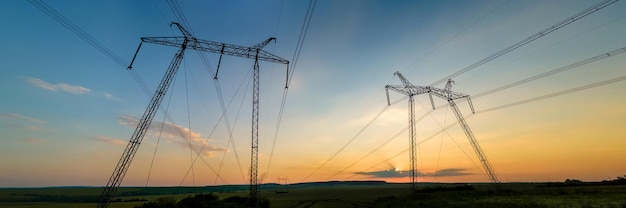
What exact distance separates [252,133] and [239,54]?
2032 cm

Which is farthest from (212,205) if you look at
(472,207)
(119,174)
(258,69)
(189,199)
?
(472,207)

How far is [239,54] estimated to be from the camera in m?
62.0

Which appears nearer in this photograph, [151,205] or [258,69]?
[151,205]

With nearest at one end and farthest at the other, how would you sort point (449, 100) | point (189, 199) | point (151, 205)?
point (151, 205), point (189, 199), point (449, 100)

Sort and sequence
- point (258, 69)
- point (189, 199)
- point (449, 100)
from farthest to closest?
1. point (449, 100)
2. point (258, 69)
3. point (189, 199)

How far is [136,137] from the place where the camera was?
183ft

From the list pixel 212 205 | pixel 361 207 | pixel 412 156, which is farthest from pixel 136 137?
pixel 412 156

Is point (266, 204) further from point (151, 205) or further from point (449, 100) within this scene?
point (449, 100)

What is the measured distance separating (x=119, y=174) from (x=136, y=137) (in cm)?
689

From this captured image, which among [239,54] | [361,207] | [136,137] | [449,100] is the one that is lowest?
[361,207]

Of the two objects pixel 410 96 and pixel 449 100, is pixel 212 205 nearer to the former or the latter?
pixel 410 96

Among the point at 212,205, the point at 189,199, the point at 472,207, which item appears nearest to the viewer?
the point at 472,207

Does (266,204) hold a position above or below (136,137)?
below

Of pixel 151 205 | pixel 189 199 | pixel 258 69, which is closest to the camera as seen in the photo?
pixel 151 205
